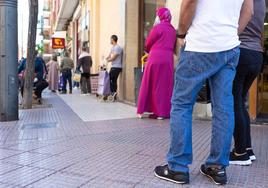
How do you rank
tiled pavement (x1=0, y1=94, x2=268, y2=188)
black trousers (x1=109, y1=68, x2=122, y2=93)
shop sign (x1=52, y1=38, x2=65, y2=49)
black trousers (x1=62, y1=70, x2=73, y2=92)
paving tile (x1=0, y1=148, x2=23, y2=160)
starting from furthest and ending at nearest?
1. shop sign (x1=52, y1=38, x2=65, y2=49)
2. black trousers (x1=62, y1=70, x2=73, y2=92)
3. black trousers (x1=109, y1=68, x2=122, y2=93)
4. paving tile (x1=0, y1=148, x2=23, y2=160)
5. tiled pavement (x1=0, y1=94, x2=268, y2=188)

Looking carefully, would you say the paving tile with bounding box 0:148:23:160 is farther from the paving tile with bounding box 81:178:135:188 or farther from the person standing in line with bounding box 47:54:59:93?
the person standing in line with bounding box 47:54:59:93

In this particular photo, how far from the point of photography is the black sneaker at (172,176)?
3.74m

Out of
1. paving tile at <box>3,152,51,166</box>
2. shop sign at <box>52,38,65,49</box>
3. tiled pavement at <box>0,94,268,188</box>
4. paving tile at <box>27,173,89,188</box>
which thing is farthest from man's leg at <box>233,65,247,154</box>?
shop sign at <box>52,38,65,49</box>

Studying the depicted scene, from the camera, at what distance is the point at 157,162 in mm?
4574

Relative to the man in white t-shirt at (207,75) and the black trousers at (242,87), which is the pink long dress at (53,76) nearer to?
the black trousers at (242,87)

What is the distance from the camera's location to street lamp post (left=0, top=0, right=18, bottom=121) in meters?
7.99

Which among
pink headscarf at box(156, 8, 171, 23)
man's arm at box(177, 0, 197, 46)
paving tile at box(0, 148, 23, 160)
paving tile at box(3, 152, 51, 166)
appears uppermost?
pink headscarf at box(156, 8, 171, 23)

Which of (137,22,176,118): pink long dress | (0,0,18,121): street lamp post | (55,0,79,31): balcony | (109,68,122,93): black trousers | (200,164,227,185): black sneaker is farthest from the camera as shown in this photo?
(55,0,79,31): balcony

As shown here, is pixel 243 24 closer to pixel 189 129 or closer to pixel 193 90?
pixel 193 90

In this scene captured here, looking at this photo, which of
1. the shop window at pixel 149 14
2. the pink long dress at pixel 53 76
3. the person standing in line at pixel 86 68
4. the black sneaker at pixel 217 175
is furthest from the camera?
the pink long dress at pixel 53 76

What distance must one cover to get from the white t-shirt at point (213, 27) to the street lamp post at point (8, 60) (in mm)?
5067

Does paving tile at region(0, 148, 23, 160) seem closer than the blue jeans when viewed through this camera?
No

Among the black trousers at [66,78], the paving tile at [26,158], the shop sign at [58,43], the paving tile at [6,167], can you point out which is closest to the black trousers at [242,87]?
the paving tile at [26,158]

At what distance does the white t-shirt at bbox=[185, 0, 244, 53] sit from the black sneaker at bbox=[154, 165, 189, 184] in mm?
1038
